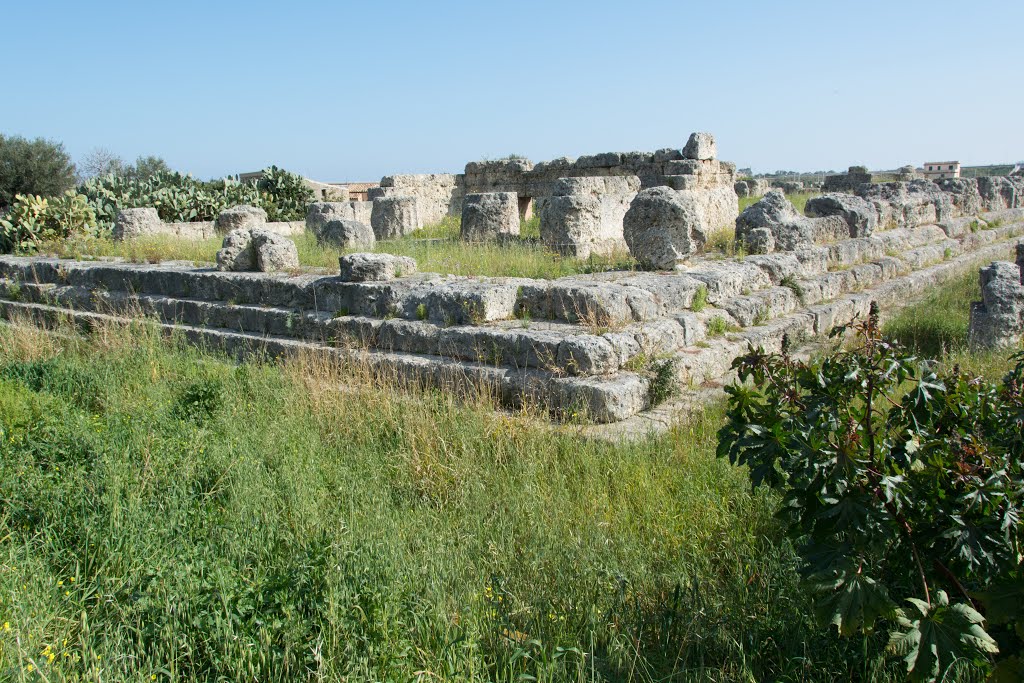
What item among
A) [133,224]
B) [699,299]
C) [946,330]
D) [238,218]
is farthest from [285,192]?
[946,330]

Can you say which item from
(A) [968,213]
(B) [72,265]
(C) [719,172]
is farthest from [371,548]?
(A) [968,213]

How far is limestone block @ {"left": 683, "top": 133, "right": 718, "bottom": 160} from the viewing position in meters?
17.4

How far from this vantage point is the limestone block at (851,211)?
12070 mm

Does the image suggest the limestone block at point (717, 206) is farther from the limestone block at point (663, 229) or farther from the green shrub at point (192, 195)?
the green shrub at point (192, 195)

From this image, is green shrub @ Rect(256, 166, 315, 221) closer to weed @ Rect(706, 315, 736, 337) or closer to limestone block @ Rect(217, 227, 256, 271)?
limestone block @ Rect(217, 227, 256, 271)

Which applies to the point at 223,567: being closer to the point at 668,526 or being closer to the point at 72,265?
A: the point at 668,526

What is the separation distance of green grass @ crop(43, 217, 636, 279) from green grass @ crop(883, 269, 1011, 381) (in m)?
3.22

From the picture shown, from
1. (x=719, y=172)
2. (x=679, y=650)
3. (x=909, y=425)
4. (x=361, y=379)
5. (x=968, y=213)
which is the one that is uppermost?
(x=719, y=172)

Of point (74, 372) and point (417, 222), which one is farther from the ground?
point (417, 222)

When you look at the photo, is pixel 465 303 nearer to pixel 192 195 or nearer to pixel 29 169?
pixel 192 195

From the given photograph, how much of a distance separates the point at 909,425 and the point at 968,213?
17254 mm

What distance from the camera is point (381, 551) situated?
12.2ft

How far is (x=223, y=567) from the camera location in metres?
3.56

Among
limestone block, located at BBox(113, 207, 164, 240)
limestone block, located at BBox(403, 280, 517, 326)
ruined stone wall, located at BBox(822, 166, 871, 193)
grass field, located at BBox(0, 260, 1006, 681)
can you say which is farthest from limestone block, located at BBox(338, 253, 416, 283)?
ruined stone wall, located at BBox(822, 166, 871, 193)
